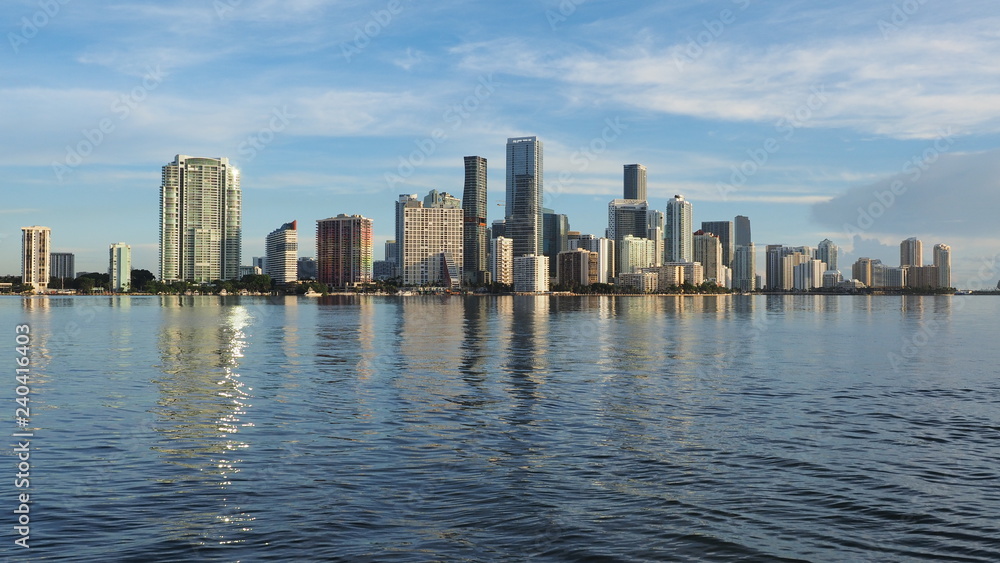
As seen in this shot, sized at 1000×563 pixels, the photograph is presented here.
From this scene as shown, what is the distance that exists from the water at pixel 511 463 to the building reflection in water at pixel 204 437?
15 cm

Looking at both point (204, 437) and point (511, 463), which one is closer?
point (511, 463)

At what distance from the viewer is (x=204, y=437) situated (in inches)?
1276

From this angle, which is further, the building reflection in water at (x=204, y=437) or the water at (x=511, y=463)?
the building reflection in water at (x=204, y=437)

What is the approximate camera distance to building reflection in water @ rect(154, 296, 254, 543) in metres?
21.3

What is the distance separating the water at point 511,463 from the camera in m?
20.0

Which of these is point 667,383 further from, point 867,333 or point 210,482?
point 867,333

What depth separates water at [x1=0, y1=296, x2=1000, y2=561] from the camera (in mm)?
20000

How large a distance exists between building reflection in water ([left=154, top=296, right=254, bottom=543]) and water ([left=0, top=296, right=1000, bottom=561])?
0.15m

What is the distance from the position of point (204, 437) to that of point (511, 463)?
1402 cm

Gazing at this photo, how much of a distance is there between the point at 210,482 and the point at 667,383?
108 ft

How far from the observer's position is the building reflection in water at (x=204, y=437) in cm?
2130

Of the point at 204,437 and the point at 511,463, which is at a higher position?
the point at 204,437

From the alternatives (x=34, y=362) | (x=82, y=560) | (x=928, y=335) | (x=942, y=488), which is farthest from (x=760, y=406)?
(x=928, y=335)

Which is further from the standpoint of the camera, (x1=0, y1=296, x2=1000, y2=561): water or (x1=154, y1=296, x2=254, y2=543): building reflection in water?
(x1=154, y1=296, x2=254, y2=543): building reflection in water
